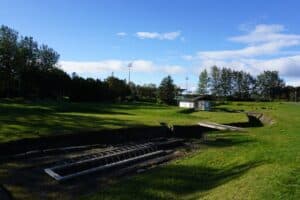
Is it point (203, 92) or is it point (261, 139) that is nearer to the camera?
point (261, 139)

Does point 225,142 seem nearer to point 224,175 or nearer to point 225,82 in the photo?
point 224,175

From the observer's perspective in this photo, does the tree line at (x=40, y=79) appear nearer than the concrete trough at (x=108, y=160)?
No

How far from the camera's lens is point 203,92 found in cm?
15012

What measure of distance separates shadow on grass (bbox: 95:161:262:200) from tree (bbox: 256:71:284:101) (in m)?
149

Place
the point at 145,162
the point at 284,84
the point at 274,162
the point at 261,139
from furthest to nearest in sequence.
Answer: the point at 284,84, the point at 261,139, the point at 145,162, the point at 274,162

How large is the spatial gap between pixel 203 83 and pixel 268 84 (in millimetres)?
30494

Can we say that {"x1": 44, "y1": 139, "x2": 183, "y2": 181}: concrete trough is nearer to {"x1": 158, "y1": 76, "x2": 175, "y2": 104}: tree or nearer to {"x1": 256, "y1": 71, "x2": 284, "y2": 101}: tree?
{"x1": 158, "y1": 76, "x2": 175, "y2": 104}: tree

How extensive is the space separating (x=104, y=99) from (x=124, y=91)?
16.8 meters

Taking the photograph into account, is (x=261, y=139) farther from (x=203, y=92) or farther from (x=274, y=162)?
(x=203, y=92)

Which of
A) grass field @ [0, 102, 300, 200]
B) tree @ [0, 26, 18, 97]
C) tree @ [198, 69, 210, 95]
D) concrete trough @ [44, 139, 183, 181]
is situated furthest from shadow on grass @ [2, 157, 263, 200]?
tree @ [198, 69, 210, 95]

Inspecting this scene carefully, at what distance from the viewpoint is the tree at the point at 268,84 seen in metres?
163

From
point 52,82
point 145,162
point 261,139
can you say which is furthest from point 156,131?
point 52,82

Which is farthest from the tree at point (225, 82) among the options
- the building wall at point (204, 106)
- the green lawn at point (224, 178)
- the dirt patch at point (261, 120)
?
the green lawn at point (224, 178)

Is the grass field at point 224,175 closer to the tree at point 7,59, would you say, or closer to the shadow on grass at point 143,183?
the shadow on grass at point 143,183
